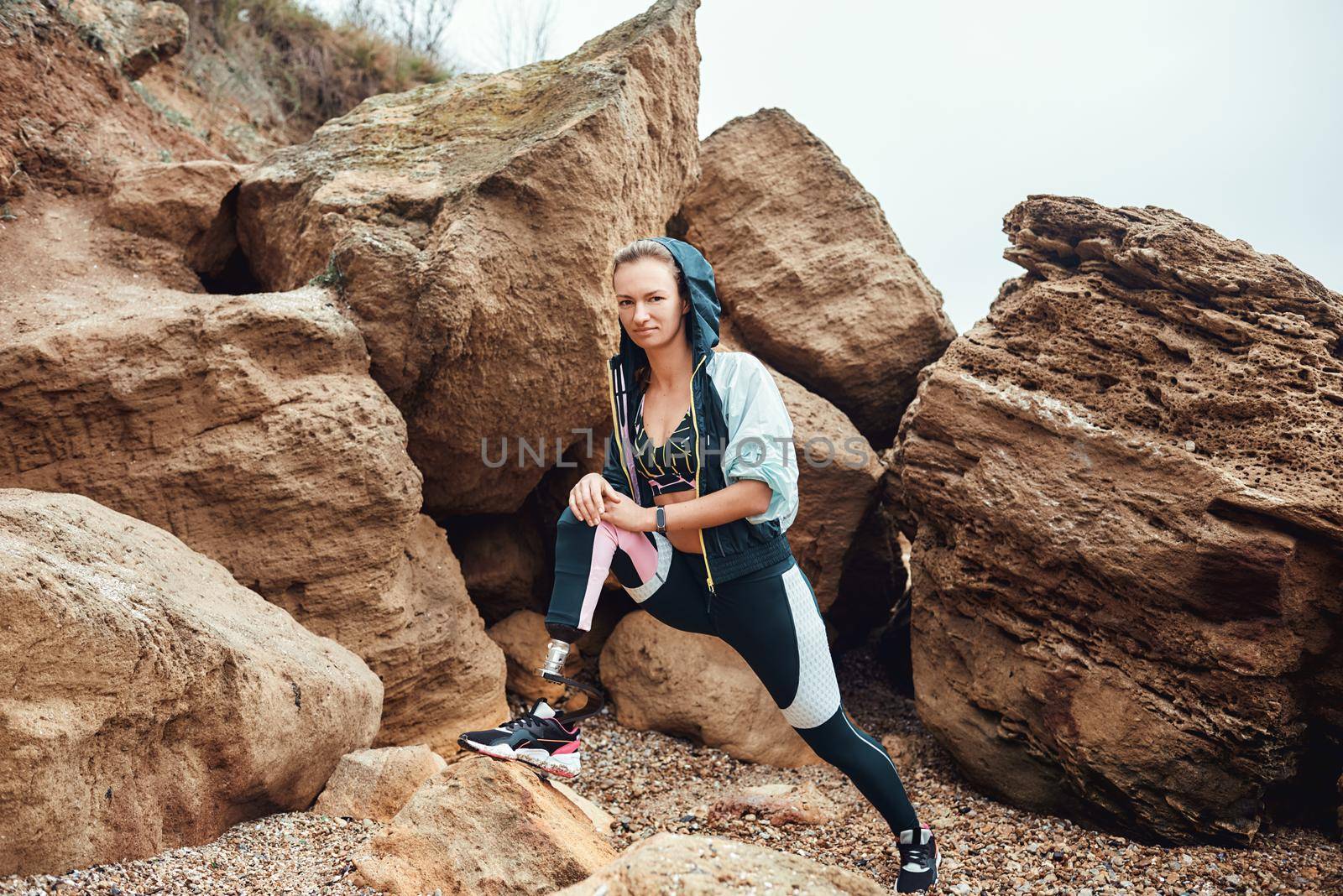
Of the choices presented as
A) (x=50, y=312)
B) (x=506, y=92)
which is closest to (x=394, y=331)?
(x=50, y=312)

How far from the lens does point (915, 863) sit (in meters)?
3.53

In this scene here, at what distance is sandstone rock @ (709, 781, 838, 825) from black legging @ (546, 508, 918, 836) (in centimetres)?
81

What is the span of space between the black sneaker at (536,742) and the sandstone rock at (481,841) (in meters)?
0.07

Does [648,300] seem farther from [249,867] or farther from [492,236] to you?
[249,867]

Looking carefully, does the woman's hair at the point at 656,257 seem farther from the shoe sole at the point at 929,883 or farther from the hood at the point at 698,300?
the shoe sole at the point at 929,883

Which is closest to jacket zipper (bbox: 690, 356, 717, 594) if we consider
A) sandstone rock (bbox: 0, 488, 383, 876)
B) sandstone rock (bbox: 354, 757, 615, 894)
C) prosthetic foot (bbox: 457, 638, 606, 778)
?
prosthetic foot (bbox: 457, 638, 606, 778)

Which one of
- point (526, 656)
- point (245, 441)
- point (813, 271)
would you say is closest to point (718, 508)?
point (245, 441)

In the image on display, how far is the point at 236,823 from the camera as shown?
139 inches

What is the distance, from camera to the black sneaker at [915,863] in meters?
3.51

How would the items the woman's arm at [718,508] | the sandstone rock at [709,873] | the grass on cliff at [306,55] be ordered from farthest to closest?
the grass on cliff at [306,55] → the woman's arm at [718,508] → the sandstone rock at [709,873]

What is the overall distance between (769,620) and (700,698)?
2.27 m

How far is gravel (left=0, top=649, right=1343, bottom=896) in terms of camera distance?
3113 mm

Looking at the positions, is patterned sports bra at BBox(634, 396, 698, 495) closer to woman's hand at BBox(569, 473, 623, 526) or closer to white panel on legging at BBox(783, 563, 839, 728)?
woman's hand at BBox(569, 473, 623, 526)

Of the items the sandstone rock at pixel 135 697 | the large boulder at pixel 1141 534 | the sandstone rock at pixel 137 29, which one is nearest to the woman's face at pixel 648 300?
the sandstone rock at pixel 135 697
